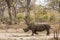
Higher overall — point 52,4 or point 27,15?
point 52,4

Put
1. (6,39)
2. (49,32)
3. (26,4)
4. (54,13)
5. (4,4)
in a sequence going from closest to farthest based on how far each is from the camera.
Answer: (6,39)
(49,32)
(54,13)
(26,4)
(4,4)

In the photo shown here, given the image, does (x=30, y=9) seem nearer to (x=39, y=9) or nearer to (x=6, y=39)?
(x=39, y=9)

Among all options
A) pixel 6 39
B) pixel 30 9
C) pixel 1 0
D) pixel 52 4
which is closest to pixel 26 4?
pixel 30 9

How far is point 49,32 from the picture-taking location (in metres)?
20.2

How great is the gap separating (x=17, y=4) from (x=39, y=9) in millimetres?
4970

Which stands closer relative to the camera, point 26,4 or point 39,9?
point 39,9

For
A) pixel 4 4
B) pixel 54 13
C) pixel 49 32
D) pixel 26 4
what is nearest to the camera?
pixel 49 32

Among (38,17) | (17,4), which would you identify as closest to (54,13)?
(38,17)

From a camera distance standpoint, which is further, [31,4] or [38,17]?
[31,4]

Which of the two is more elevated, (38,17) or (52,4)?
(52,4)

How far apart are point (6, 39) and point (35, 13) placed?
12.6m

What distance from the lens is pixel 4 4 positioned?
107 ft

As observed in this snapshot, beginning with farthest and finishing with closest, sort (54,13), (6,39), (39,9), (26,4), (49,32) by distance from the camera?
(26,4) < (39,9) < (54,13) < (49,32) < (6,39)

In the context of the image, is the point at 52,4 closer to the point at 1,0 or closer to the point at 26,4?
the point at 26,4
